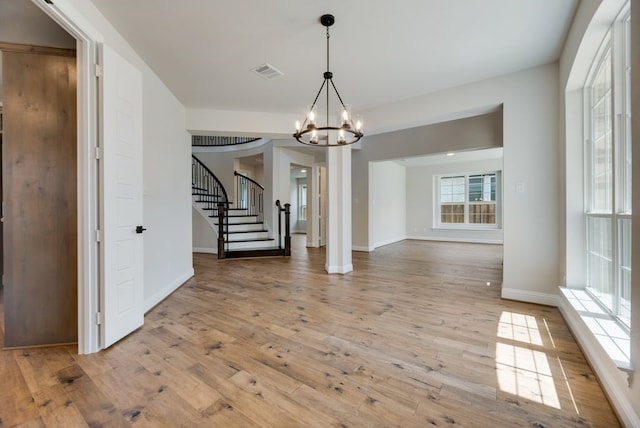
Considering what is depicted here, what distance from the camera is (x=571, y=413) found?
1429 mm

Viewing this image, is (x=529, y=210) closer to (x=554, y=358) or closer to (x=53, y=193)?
(x=554, y=358)

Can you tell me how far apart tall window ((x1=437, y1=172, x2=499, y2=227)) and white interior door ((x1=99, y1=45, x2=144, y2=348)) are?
8579mm

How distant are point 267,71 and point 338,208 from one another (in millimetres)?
2277

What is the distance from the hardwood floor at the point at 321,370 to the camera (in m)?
1.42

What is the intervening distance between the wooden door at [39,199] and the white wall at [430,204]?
346 inches

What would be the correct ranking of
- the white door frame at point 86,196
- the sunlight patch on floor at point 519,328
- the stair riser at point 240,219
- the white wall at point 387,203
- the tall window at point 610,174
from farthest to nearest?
1. the white wall at point 387,203
2. the stair riser at point 240,219
3. the sunlight patch on floor at point 519,328
4. the white door frame at point 86,196
5. the tall window at point 610,174

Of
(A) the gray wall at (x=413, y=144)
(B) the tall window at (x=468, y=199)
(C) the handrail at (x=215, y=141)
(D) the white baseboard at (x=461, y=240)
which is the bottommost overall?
(D) the white baseboard at (x=461, y=240)

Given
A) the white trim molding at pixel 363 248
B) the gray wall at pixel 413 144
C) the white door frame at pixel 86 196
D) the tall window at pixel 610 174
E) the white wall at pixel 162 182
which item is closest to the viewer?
the tall window at pixel 610 174

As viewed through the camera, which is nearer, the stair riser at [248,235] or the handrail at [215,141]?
the stair riser at [248,235]

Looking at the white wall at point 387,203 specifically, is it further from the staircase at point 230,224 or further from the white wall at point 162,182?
the white wall at point 162,182

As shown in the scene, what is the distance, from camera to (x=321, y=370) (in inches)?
71.1

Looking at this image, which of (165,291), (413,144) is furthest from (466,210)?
(165,291)

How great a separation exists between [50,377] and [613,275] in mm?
3814

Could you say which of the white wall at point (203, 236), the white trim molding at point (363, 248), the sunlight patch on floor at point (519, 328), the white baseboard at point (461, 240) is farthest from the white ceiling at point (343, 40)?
the white baseboard at point (461, 240)
